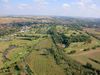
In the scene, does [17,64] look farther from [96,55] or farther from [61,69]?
[96,55]

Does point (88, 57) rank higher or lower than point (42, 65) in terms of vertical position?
lower

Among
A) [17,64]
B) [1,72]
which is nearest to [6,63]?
[17,64]

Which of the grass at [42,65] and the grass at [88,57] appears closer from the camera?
the grass at [42,65]

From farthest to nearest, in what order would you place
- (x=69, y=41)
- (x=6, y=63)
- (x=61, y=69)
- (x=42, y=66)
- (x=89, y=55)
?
(x=69, y=41) < (x=89, y=55) < (x=6, y=63) < (x=42, y=66) < (x=61, y=69)

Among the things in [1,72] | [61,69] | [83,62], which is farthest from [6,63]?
[83,62]

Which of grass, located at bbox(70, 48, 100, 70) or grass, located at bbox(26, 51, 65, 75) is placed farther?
grass, located at bbox(70, 48, 100, 70)

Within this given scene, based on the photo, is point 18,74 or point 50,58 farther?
point 50,58

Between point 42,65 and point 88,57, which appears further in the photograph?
point 88,57

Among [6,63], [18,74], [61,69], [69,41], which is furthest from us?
[69,41]

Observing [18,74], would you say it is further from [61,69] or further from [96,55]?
[96,55]
